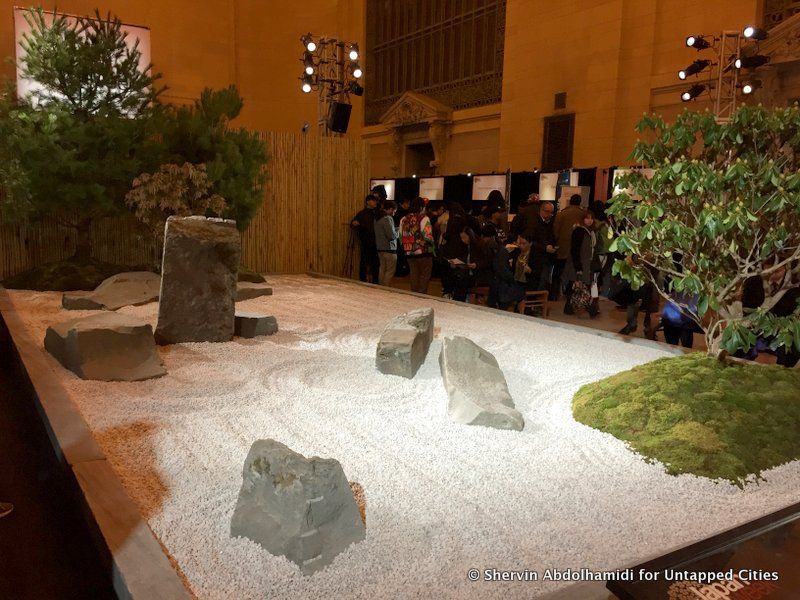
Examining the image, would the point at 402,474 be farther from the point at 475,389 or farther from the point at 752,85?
the point at 752,85

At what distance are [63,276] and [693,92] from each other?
11026 millimetres

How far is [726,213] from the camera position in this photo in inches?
126

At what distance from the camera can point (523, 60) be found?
15023 millimetres

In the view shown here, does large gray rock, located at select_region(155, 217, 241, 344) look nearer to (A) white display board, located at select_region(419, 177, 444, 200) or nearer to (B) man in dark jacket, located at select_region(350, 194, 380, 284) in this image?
(B) man in dark jacket, located at select_region(350, 194, 380, 284)

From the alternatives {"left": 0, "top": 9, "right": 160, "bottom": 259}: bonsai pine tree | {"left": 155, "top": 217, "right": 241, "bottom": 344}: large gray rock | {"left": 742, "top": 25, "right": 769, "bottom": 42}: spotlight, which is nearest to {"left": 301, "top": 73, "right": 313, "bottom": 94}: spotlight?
{"left": 0, "top": 9, "right": 160, "bottom": 259}: bonsai pine tree

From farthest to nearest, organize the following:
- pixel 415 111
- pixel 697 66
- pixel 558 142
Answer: pixel 415 111 < pixel 558 142 < pixel 697 66

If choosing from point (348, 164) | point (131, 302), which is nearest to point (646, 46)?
point (348, 164)

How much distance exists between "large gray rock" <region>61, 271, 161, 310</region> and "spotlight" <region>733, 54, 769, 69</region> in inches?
392

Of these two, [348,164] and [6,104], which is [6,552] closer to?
[6,104]

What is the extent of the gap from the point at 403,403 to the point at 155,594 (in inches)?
78.3

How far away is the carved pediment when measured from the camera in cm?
1728

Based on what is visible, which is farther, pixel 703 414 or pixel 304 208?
pixel 304 208

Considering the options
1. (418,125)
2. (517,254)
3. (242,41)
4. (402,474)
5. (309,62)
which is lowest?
(402,474)

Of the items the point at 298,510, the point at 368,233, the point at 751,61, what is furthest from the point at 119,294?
the point at 751,61
